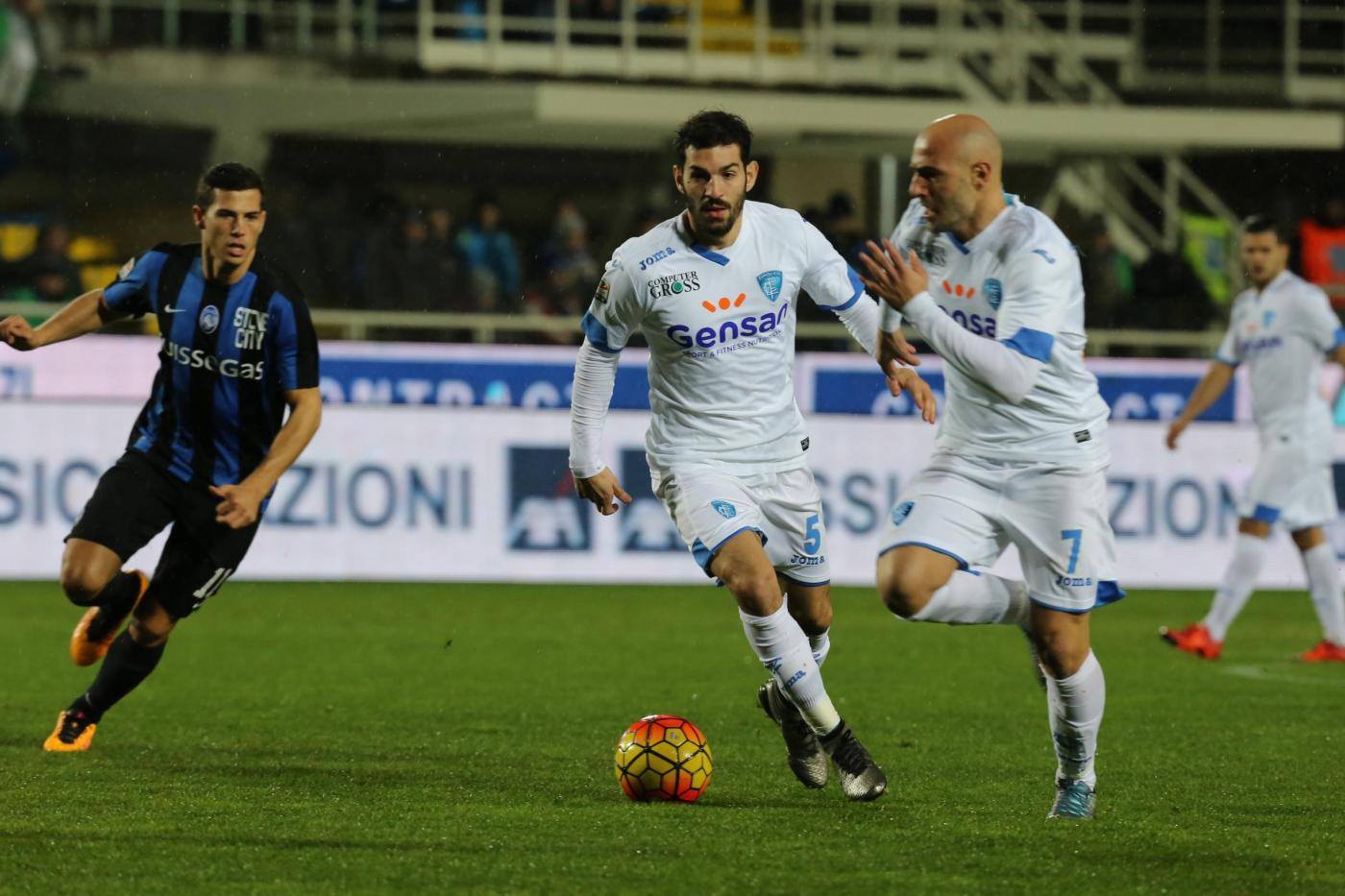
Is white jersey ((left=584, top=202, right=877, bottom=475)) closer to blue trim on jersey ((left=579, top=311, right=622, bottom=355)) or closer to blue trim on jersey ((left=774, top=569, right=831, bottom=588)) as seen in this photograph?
blue trim on jersey ((left=579, top=311, right=622, bottom=355))

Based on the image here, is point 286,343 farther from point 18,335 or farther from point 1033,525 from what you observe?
point 1033,525

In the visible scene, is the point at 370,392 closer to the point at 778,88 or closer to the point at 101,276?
the point at 101,276

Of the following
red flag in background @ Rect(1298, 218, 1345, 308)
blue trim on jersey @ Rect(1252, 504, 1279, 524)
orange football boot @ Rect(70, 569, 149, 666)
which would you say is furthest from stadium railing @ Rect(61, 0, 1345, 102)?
orange football boot @ Rect(70, 569, 149, 666)

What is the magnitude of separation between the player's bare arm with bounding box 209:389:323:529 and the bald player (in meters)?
2.09

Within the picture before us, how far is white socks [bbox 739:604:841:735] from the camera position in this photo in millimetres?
6074

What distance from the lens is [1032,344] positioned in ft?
17.7

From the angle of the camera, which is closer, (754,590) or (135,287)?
(754,590)

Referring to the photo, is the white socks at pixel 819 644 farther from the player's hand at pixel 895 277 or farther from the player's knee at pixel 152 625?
the player's knee at pixel 152 625

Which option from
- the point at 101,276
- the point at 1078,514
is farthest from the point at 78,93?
the point at 1078,514

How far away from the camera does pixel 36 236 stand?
59.0ft

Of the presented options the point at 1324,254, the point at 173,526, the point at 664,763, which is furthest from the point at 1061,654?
the point at 1324,254

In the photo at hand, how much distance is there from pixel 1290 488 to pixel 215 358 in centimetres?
617

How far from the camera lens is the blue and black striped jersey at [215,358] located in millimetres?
6879

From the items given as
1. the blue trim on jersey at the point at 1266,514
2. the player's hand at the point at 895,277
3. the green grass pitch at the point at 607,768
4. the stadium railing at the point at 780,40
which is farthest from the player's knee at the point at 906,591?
the stadium railing at the point at 780,40
